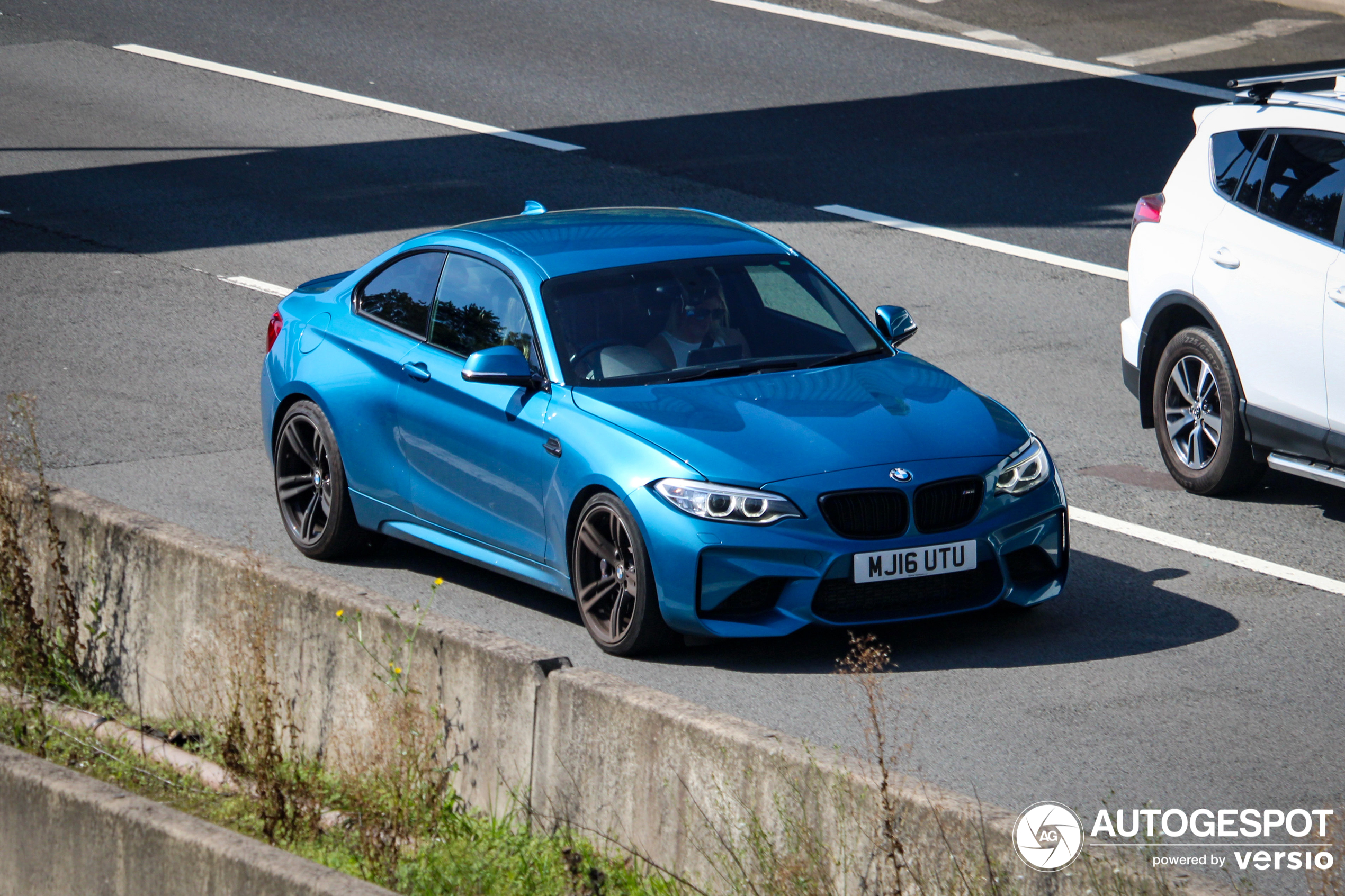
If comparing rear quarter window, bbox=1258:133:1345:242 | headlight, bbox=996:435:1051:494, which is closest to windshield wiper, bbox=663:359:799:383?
headlight, bbox=996:435:1051:494

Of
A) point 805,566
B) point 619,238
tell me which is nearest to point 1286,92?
point 619,238

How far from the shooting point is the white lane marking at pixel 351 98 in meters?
18.2

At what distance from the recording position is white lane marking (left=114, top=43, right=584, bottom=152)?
59.6 ft

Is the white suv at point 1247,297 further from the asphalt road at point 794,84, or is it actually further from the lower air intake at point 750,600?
the asphalt road at point 794,84

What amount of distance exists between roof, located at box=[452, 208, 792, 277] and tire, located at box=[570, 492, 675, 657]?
1.34m

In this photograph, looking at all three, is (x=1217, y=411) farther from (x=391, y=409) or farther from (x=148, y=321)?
(x=148, y=321)

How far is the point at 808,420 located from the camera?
7.37 metres

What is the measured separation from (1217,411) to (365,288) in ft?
14.5

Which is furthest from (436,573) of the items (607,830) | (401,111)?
(401,111)

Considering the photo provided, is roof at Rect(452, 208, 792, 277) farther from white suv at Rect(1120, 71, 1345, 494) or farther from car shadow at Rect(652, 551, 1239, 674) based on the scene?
white suv at Rect(1120, 71, 1345, 494)

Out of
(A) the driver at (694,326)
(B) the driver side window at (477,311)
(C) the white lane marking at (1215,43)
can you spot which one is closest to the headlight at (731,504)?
(A) the driver at (694,326)

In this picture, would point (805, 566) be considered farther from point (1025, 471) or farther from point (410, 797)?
point (410, 797)

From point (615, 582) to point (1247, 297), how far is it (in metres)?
3.83

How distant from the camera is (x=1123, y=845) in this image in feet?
15.1
